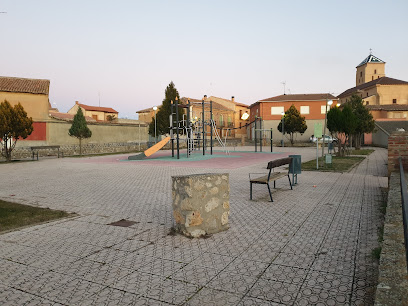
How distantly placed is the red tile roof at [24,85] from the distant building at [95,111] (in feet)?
108

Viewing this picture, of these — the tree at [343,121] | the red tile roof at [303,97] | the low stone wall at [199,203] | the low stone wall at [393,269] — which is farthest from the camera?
the red tile roof at [303,97]

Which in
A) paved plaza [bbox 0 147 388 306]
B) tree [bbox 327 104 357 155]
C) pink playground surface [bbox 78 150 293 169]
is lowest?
paved plaza [bbox 0 147 388 306]

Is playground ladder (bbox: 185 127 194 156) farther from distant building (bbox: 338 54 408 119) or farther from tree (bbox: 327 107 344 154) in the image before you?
distant building (bbox: 338 54 408 119)

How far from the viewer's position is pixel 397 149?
884cm

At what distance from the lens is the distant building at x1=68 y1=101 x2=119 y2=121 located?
65.1 m

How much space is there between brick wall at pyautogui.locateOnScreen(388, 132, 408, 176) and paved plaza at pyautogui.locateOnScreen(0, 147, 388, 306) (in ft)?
6.64

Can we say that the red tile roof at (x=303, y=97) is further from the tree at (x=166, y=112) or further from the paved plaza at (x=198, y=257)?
the paved plaza at (x=198, y=257)

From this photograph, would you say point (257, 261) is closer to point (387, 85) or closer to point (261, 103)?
point (261, 103)

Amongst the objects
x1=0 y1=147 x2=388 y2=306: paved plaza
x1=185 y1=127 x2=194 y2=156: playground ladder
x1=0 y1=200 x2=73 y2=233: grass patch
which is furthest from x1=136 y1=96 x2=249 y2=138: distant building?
x1=0 y1=147 x2=388 y2=306: paved plaza

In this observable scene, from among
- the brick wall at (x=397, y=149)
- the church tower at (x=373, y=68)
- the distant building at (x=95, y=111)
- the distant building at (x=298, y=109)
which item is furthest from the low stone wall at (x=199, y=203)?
the church tower at (x=373, y=68)

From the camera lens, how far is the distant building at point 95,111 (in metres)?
65.1

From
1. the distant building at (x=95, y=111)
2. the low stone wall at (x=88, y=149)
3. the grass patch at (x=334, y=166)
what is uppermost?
the distant building at (x=95, y=111)

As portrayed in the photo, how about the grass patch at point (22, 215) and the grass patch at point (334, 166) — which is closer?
the grass patch at point (22, 215)

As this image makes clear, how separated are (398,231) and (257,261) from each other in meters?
1.80
